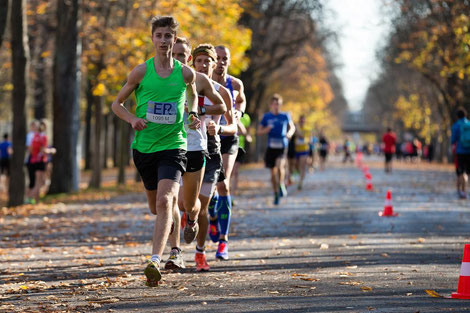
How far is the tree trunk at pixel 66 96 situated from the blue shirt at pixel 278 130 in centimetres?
623

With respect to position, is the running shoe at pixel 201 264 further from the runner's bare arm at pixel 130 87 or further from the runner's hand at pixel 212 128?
the runner's bare arm at pixel 130 87

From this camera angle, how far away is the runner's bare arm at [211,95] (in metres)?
7.90

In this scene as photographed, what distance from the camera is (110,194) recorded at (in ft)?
78.9

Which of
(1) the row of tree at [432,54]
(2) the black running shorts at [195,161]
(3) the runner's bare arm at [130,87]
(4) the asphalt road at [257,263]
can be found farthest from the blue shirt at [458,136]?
(3) the runner's bare arm at [130,87]

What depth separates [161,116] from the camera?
24.0 ft

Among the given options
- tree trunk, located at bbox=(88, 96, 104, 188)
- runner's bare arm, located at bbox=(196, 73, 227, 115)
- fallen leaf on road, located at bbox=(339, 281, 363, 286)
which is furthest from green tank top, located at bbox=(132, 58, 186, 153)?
tree trunk, located at bbox=(88, 96, 104, 188)

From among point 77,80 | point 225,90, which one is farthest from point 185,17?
point 225,90

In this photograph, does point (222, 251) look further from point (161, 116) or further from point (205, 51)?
point (161, 116)

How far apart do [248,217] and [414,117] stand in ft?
207

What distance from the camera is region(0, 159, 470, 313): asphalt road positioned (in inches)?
263

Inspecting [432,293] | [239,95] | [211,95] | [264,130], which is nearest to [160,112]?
[211,95]

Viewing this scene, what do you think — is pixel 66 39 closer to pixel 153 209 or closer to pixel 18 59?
pixel 18 59

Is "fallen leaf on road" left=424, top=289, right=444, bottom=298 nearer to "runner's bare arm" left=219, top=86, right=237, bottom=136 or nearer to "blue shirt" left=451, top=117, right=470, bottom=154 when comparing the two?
"runner's bare arm" left=219, top=86, right=237, bottom=136

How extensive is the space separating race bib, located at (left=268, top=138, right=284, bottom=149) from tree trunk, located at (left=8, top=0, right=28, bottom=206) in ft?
15.1
